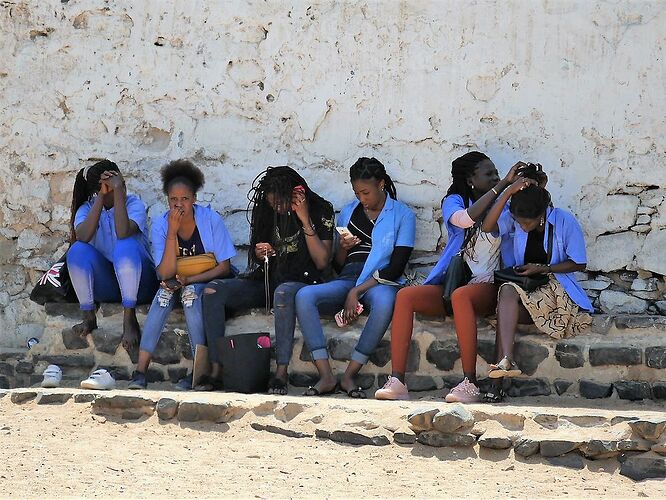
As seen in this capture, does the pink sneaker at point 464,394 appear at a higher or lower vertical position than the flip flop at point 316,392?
higher

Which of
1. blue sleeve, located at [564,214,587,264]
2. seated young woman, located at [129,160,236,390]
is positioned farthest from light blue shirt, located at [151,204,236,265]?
blue sleeve, located at [564,214,587,264]

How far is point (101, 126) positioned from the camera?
8.84 meters

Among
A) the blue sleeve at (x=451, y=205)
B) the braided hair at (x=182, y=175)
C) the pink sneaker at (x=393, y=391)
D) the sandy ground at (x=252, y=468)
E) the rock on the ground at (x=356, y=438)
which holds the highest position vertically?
the braided hair at (x=182, y=175)

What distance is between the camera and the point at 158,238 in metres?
7.95

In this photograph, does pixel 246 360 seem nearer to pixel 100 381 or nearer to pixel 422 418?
pixel 100 381

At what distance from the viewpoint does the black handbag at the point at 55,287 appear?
26.8 ft

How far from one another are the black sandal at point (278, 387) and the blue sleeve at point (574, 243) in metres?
1.79

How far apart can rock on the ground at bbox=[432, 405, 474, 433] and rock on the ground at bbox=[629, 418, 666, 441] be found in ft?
2.63

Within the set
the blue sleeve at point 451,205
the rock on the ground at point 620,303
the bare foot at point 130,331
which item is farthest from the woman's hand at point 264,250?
the rock on the ground at point 620,303

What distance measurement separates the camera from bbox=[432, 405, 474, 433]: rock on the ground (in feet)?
20.5

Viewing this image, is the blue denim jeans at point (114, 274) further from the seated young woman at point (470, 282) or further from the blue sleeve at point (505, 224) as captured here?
the blue sleeve at point (505, 224)

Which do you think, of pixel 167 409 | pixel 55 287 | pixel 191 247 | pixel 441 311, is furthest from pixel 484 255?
pixel 55 287

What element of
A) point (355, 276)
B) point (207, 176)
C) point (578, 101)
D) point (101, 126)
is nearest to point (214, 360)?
point (355, 276)

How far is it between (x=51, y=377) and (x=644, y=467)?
371cm
